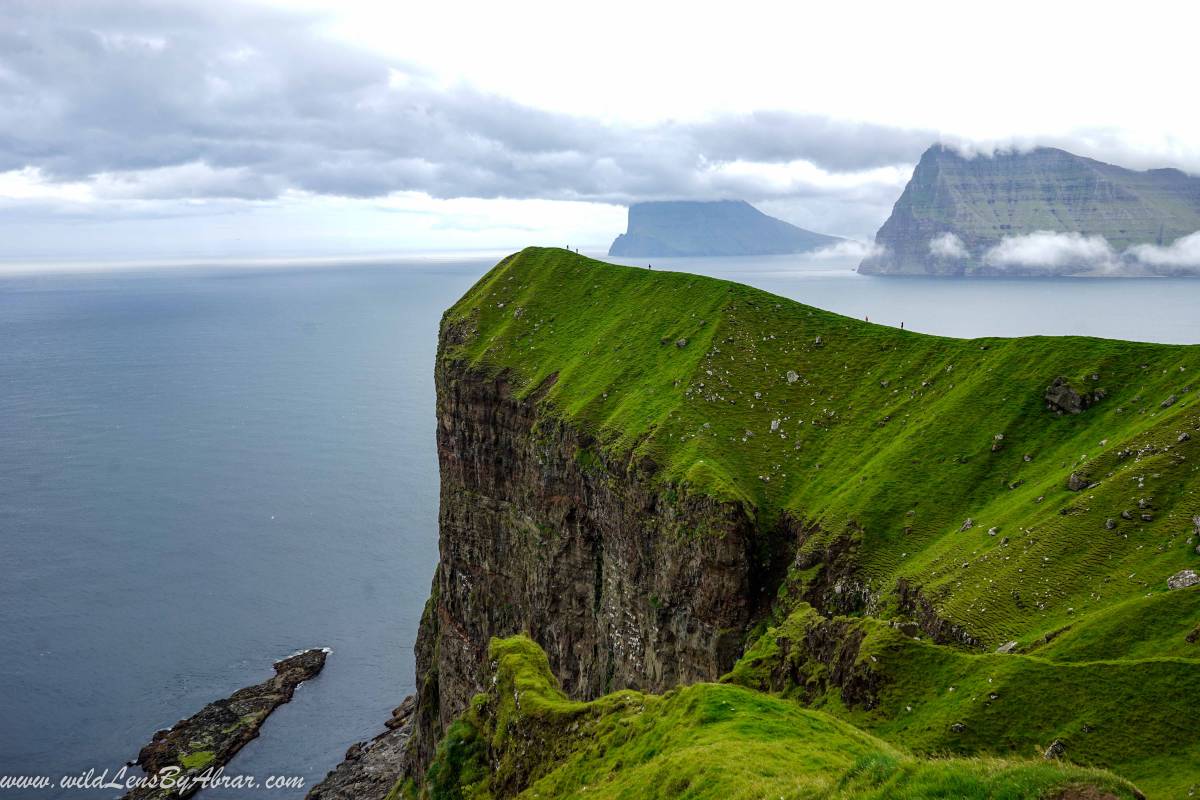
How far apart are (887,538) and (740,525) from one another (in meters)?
10.9

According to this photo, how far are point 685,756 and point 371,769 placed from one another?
86.0 meters

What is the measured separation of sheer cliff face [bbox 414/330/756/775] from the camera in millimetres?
67688

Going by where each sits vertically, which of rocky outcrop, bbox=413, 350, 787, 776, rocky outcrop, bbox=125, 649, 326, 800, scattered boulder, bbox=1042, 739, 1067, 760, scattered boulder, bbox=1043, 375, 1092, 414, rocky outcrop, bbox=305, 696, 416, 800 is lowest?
rocky outcrop, bbox=305, 696, 416, 800

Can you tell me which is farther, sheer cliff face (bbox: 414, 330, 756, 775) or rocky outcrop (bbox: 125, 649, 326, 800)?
rocky outcrop (bbox: 125, 649, 326, 800)

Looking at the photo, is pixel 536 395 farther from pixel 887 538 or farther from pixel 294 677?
pixel 294 677

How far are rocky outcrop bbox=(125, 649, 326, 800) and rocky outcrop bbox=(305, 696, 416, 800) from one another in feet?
40.2

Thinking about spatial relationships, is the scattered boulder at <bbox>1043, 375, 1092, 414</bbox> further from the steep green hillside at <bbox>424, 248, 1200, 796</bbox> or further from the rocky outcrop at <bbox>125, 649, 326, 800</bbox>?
the rocky outcrop at <bbox>125, 649, 326, 800</bbox>

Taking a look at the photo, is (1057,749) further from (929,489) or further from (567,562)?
(567,562)

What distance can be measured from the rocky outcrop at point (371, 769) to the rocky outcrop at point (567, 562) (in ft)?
19.7

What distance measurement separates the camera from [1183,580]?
42531mm

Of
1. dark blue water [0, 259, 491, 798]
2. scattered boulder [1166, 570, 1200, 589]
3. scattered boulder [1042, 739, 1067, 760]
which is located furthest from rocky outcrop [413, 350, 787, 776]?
scattered boulder [1042, 739, 1067, 760]

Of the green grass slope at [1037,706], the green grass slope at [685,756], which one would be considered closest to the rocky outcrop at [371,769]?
the green grass slope at [685,756]

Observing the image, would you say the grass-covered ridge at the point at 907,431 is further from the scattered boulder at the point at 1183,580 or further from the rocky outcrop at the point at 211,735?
the rocky outcrop at the point at 211,735

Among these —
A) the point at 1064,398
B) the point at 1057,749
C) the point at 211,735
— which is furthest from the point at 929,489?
the point at 211,735
